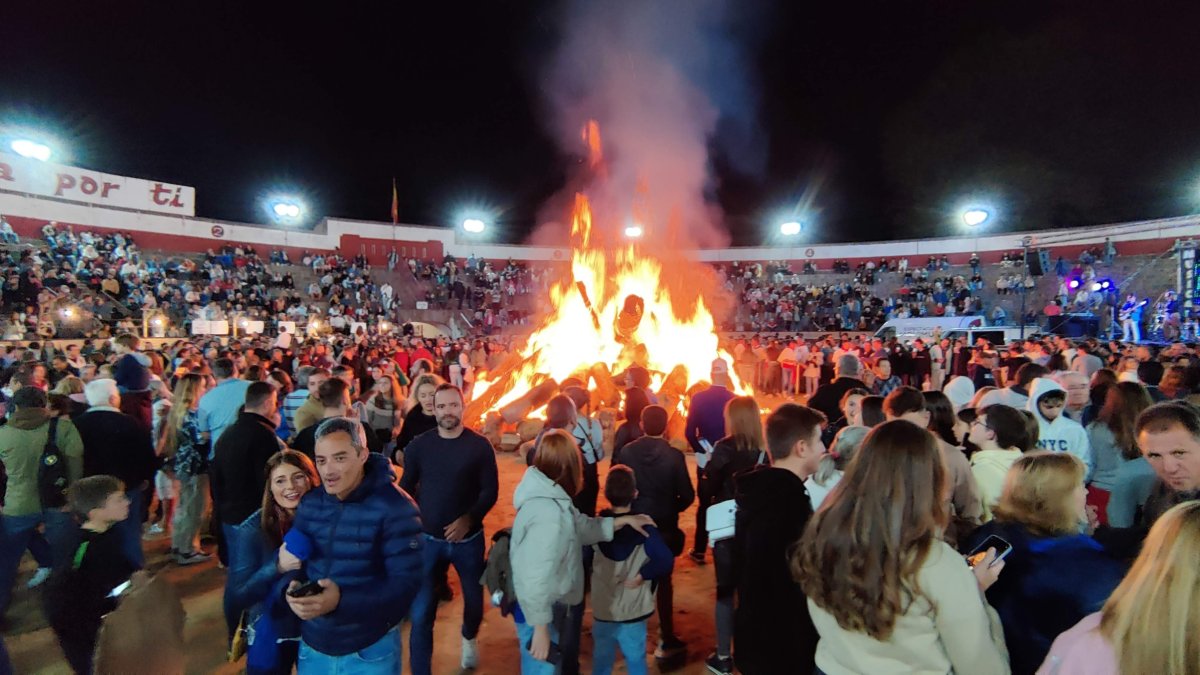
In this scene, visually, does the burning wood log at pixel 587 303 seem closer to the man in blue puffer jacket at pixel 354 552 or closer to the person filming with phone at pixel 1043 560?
the man in blue puffer jacket at pixel 354 552

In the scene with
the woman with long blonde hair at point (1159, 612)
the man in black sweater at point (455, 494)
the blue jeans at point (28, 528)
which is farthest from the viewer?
the man in black sweater at point (455, 494)

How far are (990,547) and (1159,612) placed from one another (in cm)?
93

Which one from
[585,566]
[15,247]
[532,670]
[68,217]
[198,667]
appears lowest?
[198,667]

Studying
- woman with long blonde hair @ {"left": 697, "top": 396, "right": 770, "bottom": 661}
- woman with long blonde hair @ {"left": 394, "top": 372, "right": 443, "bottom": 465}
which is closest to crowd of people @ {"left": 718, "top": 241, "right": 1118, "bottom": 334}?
woman with long blonde hair @ {"left": 697, "top": 396, "right": 770, "bottom": 661}

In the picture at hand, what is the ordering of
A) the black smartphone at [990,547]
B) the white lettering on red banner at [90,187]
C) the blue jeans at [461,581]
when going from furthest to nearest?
1. the white lettering on red banner at [90,187]
2. the blue jeans at [461,581]
3. the black smartphone at [990,547]

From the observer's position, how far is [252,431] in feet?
14.4

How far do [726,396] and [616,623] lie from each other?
3062mm

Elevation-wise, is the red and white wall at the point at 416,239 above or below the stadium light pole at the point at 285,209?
below

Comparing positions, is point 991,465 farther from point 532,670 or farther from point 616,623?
point 532,670

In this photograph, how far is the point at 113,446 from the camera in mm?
4926

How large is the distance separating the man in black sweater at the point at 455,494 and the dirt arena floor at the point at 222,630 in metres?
0.39

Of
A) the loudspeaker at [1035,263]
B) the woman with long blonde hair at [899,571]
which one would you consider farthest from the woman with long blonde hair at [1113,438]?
the loudspeaker at [1035,263]

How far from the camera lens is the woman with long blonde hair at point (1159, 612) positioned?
1.40 m

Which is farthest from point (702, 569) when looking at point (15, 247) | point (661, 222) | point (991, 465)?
point (15, 247)
